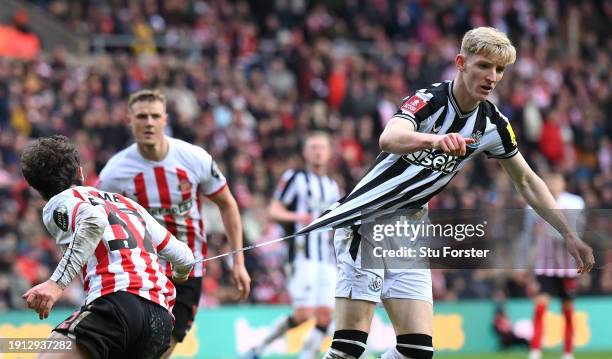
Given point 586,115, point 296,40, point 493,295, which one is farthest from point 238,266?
point 586,115

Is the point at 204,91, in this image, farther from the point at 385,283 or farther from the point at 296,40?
the point at 385,283

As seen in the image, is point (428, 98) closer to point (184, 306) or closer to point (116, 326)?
point (116, 326)

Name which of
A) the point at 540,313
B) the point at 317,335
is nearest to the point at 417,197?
the point at 317,335

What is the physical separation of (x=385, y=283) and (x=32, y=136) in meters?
9.53

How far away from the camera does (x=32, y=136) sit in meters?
15.3

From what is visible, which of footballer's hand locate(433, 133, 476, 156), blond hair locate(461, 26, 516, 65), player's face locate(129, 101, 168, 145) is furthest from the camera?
player's face locate(129, 101, 168, 145)

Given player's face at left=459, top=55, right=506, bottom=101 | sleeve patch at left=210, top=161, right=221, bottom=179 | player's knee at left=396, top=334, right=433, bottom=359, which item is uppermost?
player's face at left=459, top=55, right=506, bottom=101

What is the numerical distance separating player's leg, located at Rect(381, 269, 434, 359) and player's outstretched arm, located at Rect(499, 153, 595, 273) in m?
0.79

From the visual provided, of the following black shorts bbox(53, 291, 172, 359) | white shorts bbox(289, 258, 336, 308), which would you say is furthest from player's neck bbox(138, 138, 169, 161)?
white shorts bbox(289, 258, 336, 308)

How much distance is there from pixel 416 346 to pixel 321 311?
169 inches

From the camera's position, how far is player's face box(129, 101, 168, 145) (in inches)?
312

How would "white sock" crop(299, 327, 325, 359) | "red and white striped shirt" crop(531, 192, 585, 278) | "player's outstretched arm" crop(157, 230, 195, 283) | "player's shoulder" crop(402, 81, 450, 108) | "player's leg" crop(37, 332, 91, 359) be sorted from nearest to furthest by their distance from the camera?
1. "player's leg" crop(37, 332, 91, 359)
2. "player's outstretched arm" crop(157, 230, 195, 283)
3. "player's shoulder" crop(402, 81, 450, 108)
4. "red and white striped shirt" crop(531, 192, 585, 278)
5. "white sock" crop(299, 327, 325, 359)

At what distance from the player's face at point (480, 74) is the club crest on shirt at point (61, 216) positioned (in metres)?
2.44

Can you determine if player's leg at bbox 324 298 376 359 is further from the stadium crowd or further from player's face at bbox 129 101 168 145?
the stadium crowd
